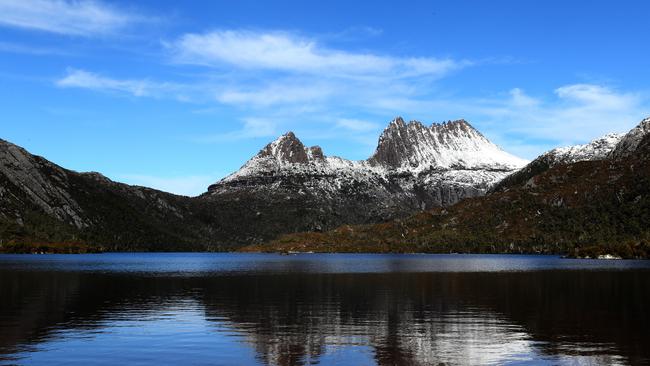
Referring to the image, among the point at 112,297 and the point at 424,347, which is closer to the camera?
the point at 424,347

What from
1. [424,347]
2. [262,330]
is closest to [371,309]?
[262,330]

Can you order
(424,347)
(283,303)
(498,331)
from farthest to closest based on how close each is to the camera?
(283,303) < (498,331) < (424,347)

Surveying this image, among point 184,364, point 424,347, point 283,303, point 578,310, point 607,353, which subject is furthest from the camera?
point 283,303

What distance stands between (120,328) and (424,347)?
1324 inches

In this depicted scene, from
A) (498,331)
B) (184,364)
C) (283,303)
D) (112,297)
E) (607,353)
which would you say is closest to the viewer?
(184,364)

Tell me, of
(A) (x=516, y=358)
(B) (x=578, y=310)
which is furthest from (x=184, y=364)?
(B) (x=578, y=310)

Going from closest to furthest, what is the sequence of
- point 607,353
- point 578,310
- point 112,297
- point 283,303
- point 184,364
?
1. point 184,364
2. point 607,353
3. point 578,310
4. point 283,303
5. point 112,297

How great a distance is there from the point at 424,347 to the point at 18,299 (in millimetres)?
73119

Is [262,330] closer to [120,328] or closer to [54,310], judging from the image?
[120,328]

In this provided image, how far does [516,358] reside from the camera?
5341 cm

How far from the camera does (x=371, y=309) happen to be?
93.6m

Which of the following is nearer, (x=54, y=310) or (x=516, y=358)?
(x=516, y=358)

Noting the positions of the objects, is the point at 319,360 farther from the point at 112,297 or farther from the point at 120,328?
the point at 112,297

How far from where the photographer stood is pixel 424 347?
193 feet
